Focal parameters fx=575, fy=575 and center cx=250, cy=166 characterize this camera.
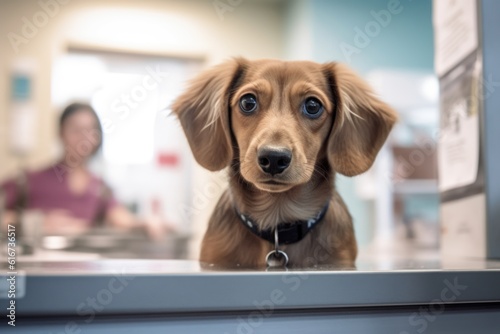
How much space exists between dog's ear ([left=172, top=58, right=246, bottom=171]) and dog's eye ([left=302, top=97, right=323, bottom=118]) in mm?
130

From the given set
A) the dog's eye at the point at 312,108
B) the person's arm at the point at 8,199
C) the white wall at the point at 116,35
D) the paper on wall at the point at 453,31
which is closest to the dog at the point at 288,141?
the dog's eye at the point at 312,108

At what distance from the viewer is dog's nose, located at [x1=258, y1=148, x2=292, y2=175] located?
797mm

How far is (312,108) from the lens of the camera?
876 mm

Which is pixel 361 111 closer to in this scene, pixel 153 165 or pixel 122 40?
pixel 153 165

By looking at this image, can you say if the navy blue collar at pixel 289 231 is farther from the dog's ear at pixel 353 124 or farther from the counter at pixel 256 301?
the counter at pixel 256 301

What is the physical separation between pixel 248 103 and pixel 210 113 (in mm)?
80

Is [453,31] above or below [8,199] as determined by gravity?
above

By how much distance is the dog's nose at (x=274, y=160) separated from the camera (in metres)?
0.80

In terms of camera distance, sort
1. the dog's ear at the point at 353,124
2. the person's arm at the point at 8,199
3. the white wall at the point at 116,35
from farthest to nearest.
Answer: the white wall at the point at 116,35, the person's arm at the point at 8,199, the dog's ear at the point at 353,124

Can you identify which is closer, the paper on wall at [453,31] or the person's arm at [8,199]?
the paper on wall at [453,31]

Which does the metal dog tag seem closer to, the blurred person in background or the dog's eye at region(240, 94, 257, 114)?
the dog's eye at region(240, 94, 257, 114)

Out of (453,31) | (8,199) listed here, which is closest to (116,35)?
(8,199)

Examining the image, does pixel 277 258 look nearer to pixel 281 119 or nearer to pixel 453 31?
pixel 281 119

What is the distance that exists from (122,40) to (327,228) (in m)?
3.17
